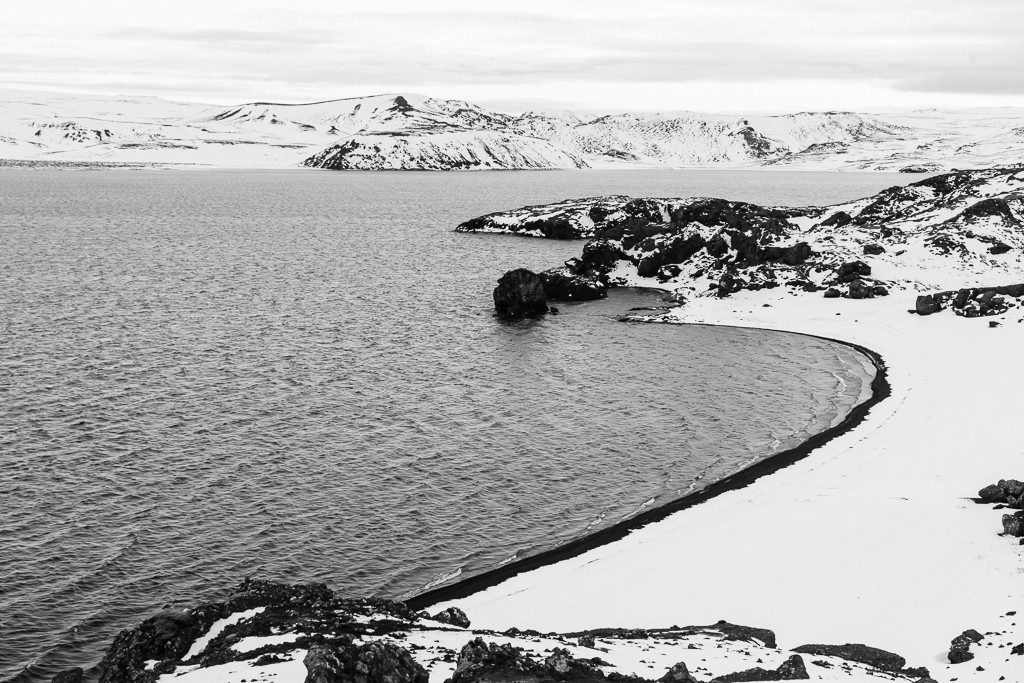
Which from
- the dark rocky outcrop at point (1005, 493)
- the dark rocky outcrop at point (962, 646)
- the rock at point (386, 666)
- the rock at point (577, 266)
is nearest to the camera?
the rock at point (386, 666)

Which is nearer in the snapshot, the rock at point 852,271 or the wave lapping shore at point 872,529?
the wave lapping shore at point 872,529

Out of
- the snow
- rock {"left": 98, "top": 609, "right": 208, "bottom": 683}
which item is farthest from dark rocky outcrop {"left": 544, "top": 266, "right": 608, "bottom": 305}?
rock {"left": 98, "top": 609, "right": 208, "bottom": 683}

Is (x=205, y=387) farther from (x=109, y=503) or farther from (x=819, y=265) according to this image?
(x=819, y=265)

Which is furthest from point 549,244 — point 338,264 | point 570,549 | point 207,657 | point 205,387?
point 207,657

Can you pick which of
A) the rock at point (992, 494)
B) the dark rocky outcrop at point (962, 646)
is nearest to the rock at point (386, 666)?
the dark rocky outcrop at point (962, 646)

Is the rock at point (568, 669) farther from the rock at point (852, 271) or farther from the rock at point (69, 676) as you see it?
the rock at point (852, 271)

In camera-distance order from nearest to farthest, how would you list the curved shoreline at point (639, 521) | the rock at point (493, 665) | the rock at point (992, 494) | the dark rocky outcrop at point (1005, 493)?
the rock at point (493, 665) < the curved shoreline at point (639, 521) < the dark rocky outcrop at point (1005, 493) < the rock at point (992, 494)
